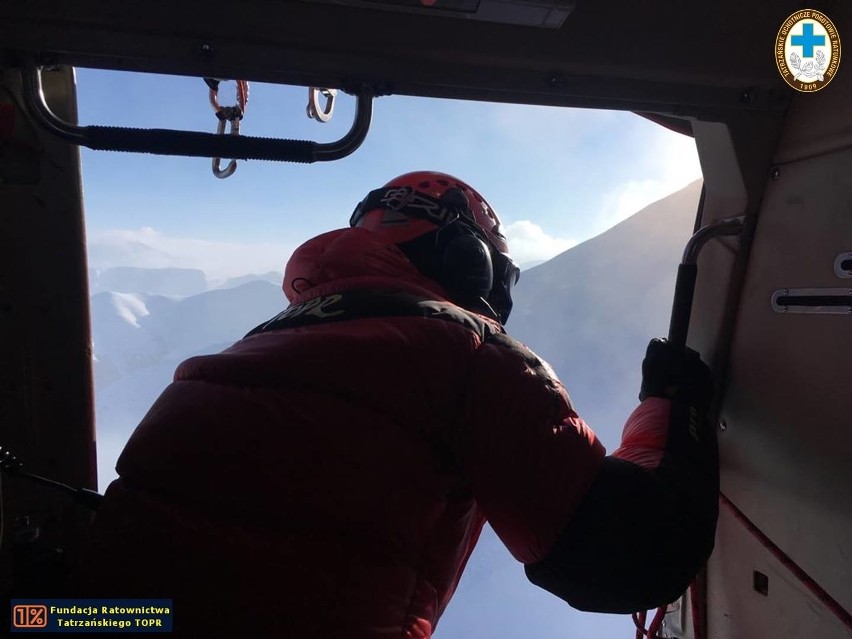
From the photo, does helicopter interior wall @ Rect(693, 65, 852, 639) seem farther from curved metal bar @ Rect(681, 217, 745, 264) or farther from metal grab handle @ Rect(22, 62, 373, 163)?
metal grab handle @ Rect(22, 62, 373, 163)

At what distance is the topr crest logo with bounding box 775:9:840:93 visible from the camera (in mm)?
1183

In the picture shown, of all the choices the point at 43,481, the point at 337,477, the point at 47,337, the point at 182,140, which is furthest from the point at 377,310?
the point at 47,337

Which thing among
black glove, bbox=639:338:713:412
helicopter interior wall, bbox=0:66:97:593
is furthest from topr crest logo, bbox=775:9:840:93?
helicopter interior wall, bbox=0:66:97:593

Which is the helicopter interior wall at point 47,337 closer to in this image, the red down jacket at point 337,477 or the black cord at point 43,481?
the black cord at point 43,481

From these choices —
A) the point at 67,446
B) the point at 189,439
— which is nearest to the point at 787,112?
the point at 189,439

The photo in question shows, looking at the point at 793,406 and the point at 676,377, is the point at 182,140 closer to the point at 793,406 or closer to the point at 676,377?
the point at 676,377

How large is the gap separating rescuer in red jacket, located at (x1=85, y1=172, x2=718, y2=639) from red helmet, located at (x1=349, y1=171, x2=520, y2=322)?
0.16 meters

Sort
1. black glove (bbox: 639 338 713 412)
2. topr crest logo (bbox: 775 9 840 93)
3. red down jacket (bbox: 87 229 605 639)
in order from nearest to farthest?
1. red down jacket (bbox: 87 229 605 639)
2. topr crest logo (bbox: 775 9 840 93)
3. black glove (bbox: 639 338 713 412)

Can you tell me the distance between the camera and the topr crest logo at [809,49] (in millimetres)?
1183

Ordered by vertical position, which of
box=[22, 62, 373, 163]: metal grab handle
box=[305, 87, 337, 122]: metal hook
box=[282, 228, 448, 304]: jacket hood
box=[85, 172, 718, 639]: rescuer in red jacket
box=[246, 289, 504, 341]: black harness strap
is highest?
box=[305, 87, 337, 122]: metal hook

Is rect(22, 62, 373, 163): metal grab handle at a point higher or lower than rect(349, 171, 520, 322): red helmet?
higher

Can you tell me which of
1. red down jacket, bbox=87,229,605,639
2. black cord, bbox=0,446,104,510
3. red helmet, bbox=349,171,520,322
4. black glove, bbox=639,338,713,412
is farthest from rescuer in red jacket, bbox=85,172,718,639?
black cord, bbox=0,446,104,510

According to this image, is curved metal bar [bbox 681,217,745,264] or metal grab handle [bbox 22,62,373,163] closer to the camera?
metal grab handle [bbox 22,62,373,163]

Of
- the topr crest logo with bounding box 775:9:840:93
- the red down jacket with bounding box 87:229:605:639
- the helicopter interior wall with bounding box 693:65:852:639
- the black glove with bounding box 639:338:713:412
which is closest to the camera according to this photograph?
the red down jacket with bounding box 87:229:605:639
